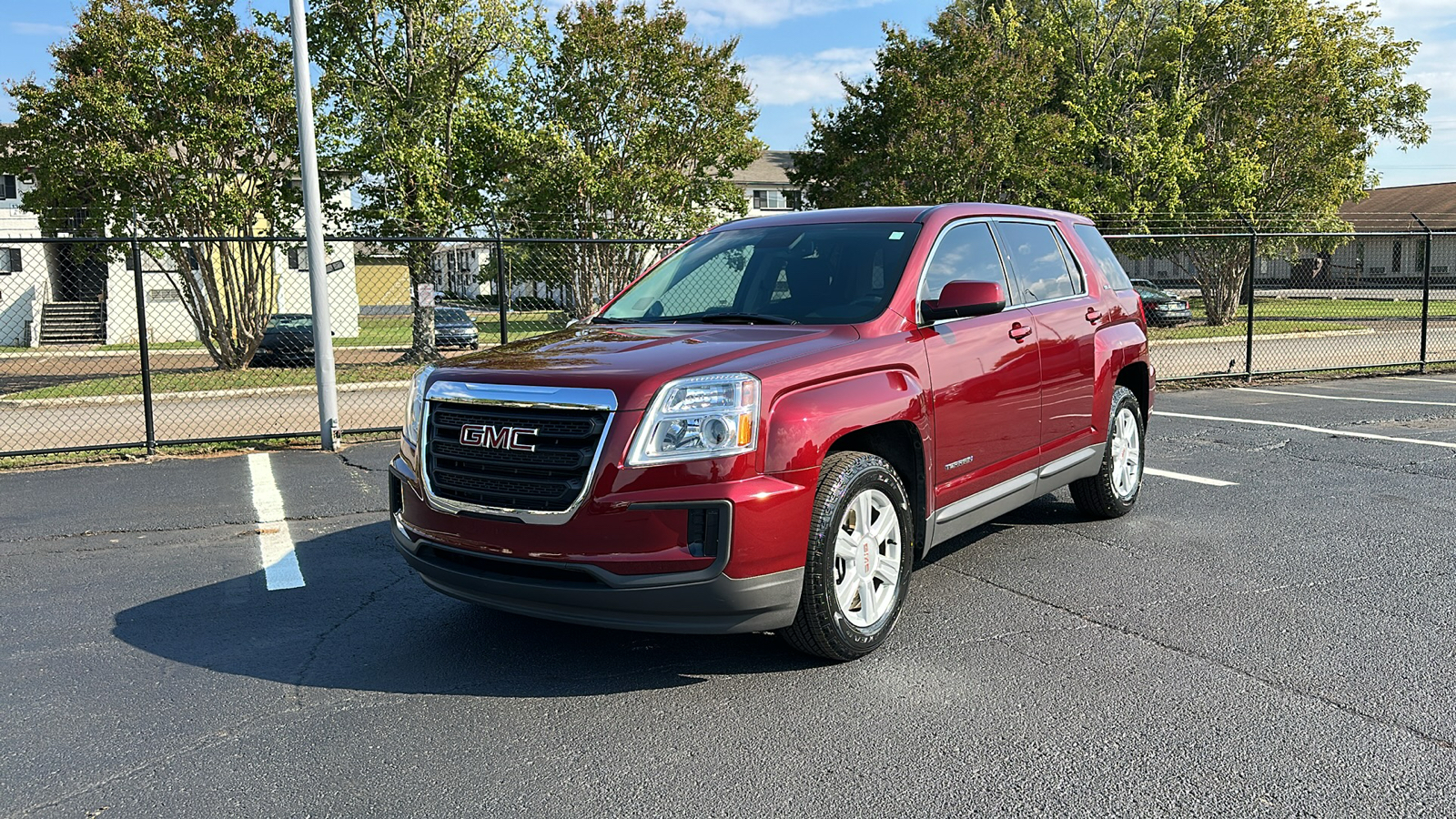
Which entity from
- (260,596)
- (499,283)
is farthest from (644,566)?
(499,283)

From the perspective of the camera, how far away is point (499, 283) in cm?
1117

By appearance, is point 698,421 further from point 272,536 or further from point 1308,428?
point 1308,428

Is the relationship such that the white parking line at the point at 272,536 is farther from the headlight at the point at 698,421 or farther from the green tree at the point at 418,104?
the green tree at the point at 418,104

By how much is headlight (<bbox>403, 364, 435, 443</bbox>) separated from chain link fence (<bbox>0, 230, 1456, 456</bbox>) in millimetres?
1389

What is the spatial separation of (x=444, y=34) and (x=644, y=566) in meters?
18.6

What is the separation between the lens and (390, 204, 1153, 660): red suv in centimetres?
358

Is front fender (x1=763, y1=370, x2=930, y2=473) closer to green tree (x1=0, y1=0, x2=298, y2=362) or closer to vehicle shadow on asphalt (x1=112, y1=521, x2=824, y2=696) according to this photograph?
vehicle shadow on asphalt (x1=112, y1=521, x2=824, y2=696)

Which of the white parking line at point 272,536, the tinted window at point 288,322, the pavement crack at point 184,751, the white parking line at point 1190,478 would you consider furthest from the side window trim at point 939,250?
the tinted window at point 288,322

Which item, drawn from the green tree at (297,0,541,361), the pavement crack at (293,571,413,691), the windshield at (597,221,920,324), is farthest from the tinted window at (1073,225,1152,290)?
the green tree at (297,0,541,361)

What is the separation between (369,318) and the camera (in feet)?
119

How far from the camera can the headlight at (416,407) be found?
4.16 meters

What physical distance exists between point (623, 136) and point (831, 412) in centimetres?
2004

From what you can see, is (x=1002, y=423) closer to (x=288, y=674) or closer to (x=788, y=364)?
(x=788, y=364)

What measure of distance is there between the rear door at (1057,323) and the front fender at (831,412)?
1.32 meters
